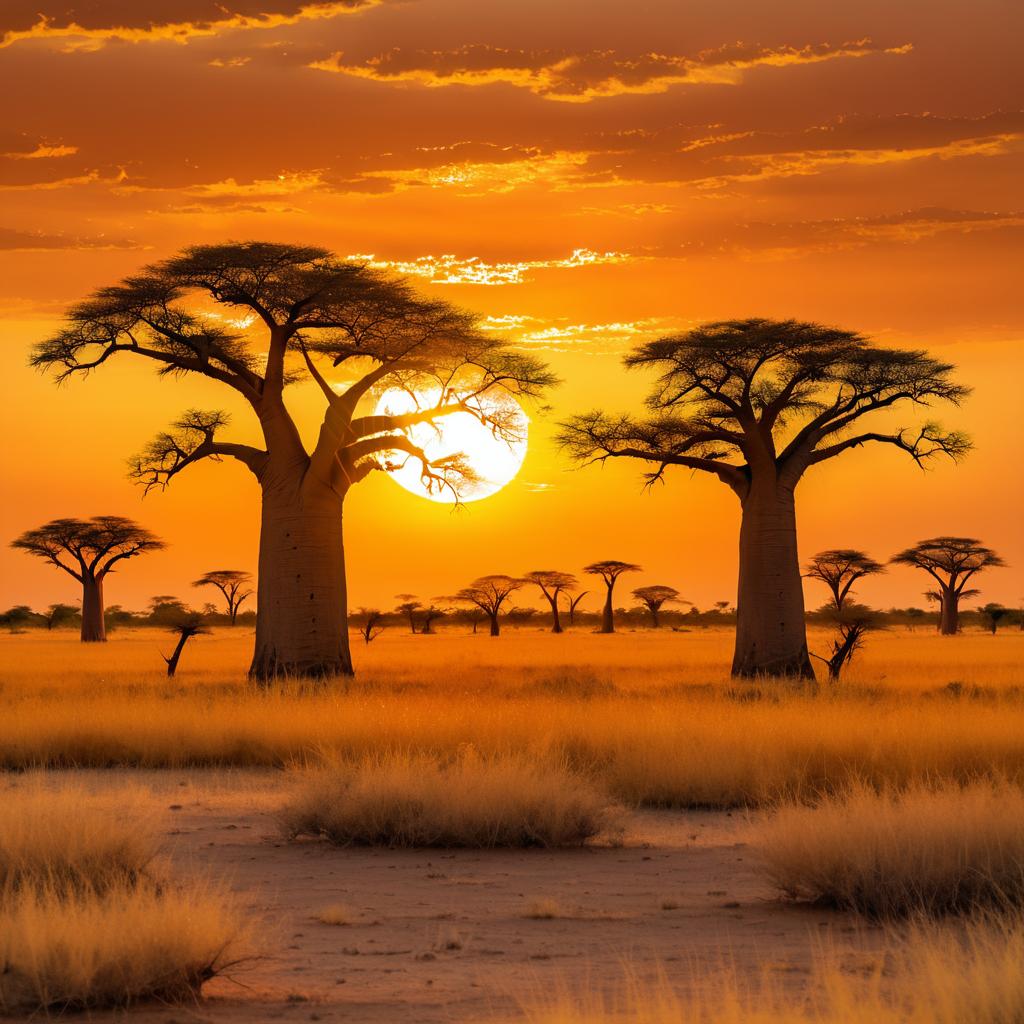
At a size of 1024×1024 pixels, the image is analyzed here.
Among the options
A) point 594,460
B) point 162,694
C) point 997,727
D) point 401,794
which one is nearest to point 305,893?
point 401,794

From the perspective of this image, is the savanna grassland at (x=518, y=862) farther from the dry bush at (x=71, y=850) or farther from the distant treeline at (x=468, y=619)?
the distant treeline at (x=468, y=619)

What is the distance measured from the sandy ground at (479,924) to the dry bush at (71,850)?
2.17 feet

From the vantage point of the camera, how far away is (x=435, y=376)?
77.9 ft

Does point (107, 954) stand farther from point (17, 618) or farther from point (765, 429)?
point (17, 618)

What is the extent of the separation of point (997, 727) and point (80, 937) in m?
10.4

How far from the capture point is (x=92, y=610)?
57.0 m

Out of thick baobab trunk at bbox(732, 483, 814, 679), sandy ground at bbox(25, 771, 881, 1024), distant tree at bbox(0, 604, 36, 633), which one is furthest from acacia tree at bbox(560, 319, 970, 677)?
distant tree at bbox(0, 604, 36, 633)

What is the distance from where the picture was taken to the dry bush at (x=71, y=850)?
22.6 ft

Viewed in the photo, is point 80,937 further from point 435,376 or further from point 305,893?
point 435,376

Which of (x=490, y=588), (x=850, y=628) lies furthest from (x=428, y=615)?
(x=850, y=628)

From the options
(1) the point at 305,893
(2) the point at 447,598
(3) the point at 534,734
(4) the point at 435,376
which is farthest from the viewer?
(2) the point at 447,598

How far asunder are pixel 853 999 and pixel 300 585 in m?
17.4

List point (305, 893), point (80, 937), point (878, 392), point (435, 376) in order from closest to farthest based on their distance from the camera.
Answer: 1. point (80, 937)
2. point (305, 893)
3. point (435, 376)
4. point (878, 392)

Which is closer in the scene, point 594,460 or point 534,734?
point 534,734
